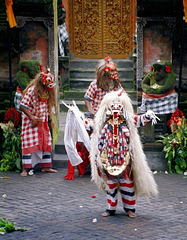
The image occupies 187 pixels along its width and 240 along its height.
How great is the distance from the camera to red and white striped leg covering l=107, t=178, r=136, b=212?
7.19 meters

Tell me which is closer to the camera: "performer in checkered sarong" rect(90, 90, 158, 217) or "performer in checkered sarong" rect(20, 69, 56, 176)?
"performer in checkered sarong" rect(90, 90, 158, 217)

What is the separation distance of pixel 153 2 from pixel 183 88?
1728 millimetres

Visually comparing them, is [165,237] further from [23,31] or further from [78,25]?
[78,25]

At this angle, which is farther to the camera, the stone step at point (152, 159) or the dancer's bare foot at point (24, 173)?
the stone step at point (152, 159)

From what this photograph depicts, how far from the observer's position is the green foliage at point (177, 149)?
30.7 ft

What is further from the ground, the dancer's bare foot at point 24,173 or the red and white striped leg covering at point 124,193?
the red and white striped leg covering at point 124,193

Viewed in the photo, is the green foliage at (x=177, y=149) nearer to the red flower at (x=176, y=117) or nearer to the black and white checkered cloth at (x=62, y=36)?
the red flower at (x=176, y=117)

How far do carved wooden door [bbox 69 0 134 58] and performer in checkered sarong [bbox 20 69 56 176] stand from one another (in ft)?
17.0

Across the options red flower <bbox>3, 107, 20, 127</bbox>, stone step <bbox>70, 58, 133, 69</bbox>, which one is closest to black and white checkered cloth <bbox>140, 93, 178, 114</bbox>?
red flower <bbox>3, 107, 20, 127</bbox>

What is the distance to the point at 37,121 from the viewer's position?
9406 mm

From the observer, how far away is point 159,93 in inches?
379

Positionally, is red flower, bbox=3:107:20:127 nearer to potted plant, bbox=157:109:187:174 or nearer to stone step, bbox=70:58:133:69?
potted plant, bbox=157:109:187:174

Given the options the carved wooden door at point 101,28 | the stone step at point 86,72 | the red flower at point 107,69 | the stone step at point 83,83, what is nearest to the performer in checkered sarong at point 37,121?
the red flower at point 107,69

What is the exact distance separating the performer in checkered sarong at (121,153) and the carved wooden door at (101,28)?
24.3 feet
